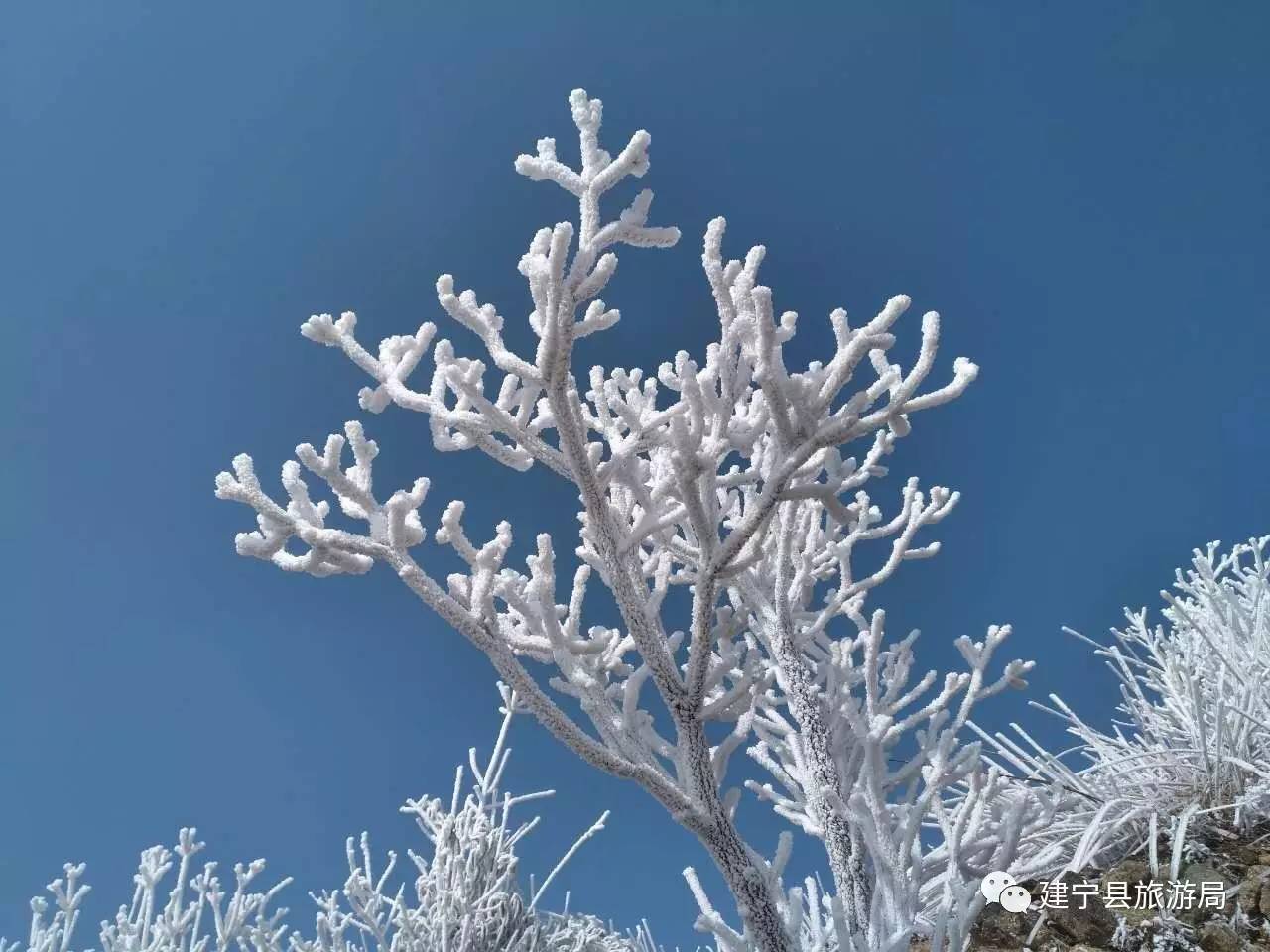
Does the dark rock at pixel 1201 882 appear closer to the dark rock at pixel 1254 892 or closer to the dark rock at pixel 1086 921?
the dark rock at pixel 1254 892

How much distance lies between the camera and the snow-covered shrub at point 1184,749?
11.0ft

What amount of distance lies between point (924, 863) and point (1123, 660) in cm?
157

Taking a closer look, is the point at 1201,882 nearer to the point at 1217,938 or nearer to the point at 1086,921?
the point at 1217,938

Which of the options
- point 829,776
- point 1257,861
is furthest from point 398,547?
point 1257,861

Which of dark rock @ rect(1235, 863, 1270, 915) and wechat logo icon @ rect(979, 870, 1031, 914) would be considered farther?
wechat logo icon @ rect(979, 870, 1031, 914)

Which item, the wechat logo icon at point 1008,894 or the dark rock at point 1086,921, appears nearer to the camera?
the dark rock at point 1086,921

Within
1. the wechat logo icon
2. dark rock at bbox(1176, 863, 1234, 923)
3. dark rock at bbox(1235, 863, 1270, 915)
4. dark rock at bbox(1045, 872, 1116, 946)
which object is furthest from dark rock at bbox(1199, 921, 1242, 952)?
the wechat logo icon

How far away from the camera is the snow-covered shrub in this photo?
11.0ft

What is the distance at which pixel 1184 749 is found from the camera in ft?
12.1

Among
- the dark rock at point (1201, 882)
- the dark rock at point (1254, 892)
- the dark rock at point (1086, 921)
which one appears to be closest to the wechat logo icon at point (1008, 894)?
the dark rock at point (1086, 921)

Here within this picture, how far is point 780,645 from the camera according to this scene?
462 cm

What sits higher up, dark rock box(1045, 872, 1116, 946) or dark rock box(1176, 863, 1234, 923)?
dark rock box(1045, 872, 1116, 946)

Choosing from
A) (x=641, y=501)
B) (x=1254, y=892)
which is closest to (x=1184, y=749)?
(x=1254, y=892)

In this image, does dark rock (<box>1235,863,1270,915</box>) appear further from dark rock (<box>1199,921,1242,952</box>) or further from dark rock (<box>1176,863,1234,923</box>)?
dark rock (<box>1199,921,1242,952</box>)
